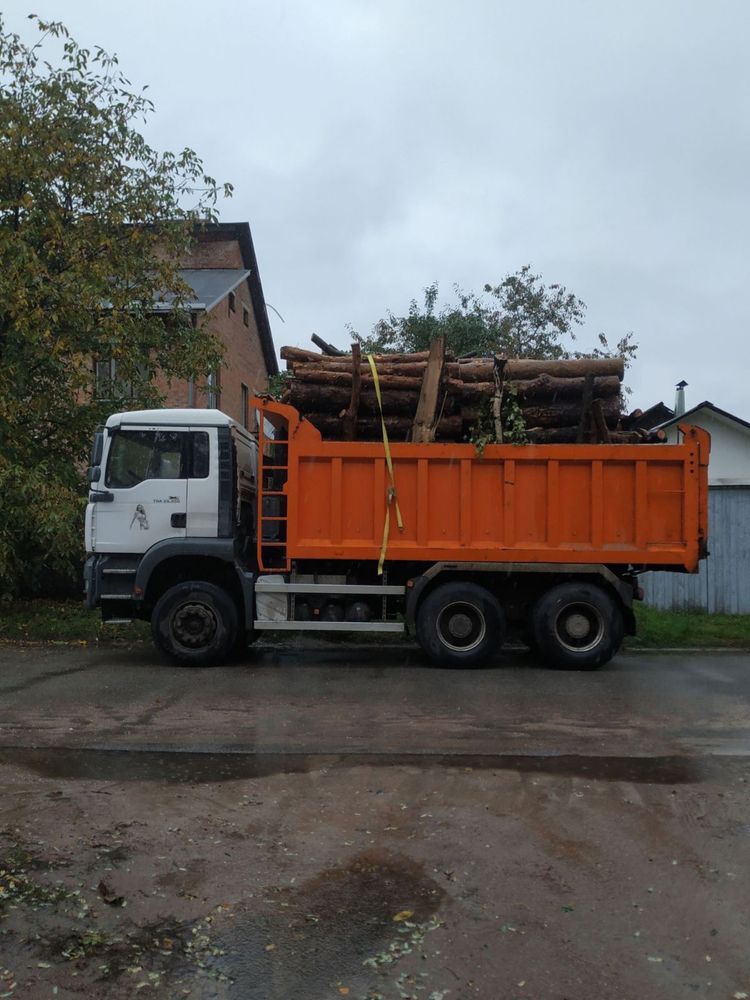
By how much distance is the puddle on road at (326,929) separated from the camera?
3318mm

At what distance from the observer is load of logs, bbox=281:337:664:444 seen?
1050cm

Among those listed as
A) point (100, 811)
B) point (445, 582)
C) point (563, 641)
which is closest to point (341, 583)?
point (445, 582)

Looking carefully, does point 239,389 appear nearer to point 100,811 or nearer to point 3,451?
point 3,451

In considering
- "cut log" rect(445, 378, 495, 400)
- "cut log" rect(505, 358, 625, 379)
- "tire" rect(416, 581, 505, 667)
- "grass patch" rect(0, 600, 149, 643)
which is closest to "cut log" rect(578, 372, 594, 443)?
"cut log" rect(505, 358, 625, 379)

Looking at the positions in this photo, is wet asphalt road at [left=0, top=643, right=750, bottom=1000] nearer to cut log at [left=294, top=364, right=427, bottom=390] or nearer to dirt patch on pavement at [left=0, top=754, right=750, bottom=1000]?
dirt patch on pavement at [left=0, top=754, right=750, bottom=1000]

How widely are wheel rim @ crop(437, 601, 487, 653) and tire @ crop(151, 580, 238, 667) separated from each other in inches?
92.8

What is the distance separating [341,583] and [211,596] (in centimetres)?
148

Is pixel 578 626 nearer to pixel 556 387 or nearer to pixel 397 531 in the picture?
pixel 397 531

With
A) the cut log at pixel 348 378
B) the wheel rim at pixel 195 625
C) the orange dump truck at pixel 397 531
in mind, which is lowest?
the wheel rim at pixel 195 625

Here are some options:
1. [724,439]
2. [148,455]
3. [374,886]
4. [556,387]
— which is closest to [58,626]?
[148,455]

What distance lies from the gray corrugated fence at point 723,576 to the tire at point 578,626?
280 inches

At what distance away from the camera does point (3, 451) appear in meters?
13.4

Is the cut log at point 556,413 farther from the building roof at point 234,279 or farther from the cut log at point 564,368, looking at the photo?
the building roof at point 234,279

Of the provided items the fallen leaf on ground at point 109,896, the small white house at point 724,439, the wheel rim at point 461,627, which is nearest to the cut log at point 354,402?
the wheel rim at point 461,627
